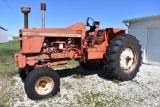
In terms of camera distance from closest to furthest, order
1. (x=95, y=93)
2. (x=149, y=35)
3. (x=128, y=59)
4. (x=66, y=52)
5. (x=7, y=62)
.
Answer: (x=95, y=93) → (x=66, y=52) → (x=128, y=59) → (x=149, y=35) → (x=7, y=62)

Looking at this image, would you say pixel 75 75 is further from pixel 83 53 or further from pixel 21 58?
pixel 21 58

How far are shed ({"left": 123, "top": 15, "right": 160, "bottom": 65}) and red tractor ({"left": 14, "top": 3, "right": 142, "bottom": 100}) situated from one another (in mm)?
3557

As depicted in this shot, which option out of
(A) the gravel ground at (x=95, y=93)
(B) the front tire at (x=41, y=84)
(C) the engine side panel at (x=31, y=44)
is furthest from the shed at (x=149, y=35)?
(B) the front tire at (x=41, y=84)

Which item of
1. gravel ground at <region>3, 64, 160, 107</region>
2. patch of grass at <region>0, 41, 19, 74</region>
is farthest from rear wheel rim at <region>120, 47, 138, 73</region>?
patch of grass at <region>0, 41, 19, 74</region>

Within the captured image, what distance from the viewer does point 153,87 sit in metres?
5.91

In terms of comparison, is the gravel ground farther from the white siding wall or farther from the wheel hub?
the white siding wall

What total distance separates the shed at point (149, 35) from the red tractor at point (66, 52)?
356 cm

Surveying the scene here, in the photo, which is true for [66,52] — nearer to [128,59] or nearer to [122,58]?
[122,58]

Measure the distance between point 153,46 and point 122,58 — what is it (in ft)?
14.1

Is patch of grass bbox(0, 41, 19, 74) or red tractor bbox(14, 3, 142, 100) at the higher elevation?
red tractor bbox(14, 3, 142, 100)

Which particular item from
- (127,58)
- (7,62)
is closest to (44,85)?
(127,58)

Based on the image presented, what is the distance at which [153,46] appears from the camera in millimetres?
10297

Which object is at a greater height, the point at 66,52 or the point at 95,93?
the point at 66,52

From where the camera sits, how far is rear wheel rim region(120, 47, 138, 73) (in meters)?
6.66
